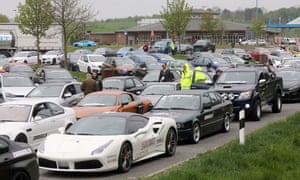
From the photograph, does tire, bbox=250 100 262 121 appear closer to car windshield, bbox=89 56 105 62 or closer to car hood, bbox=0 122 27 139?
car hood, bbox=0 122 27 139

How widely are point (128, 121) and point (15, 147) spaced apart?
14.5ft

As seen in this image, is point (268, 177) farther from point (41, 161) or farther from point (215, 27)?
point (215, 27)

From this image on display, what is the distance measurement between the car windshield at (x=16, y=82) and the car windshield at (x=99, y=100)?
8128 millimetres

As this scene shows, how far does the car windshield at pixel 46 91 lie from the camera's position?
23.3m

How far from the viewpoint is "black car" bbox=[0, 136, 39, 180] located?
9.51 metres

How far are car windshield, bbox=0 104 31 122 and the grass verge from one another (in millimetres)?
4679

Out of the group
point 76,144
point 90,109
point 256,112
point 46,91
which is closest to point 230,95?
point 256,112

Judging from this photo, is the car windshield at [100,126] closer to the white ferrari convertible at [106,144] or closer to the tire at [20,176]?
the white ferrari convertible at [106,144]

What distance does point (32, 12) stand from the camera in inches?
2019

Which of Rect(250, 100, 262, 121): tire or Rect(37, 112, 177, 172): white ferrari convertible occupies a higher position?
Rect(37, 112, 177, 172): white ferrari convertible

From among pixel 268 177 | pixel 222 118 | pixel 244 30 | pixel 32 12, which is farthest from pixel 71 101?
pixel 244 30

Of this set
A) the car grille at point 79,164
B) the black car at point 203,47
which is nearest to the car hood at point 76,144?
the car grille at point 79,164

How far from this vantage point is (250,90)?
22625 millimetres

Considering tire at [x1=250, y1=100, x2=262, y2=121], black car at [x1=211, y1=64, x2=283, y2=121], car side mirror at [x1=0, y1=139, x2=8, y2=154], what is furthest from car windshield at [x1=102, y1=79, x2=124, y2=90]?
car side mirror at [x1=0, y1=139, x2=8, y2=154]
